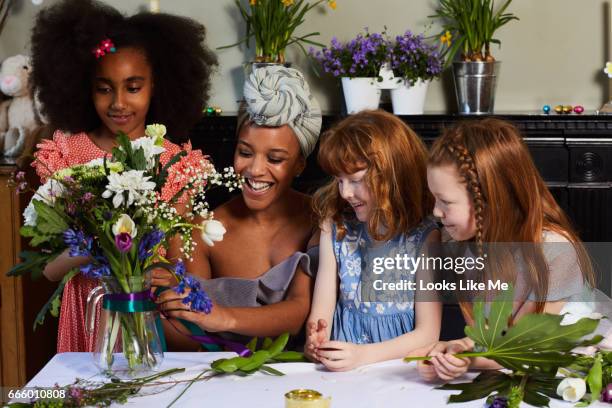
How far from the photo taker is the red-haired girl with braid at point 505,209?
75.9 inches

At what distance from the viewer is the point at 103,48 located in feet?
7.79

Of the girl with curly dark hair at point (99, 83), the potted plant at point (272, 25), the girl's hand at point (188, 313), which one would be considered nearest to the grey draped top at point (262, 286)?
the girl's hand at point (188, 313)

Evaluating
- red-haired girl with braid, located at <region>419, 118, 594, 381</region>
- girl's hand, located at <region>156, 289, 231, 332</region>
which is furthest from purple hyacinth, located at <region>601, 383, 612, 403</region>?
girl's hand, located at <region>156, 289, 231, 332</region>

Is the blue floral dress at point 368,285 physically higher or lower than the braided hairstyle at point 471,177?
lower

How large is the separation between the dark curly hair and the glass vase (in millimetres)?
924

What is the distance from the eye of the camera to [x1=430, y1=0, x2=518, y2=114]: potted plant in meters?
3.27

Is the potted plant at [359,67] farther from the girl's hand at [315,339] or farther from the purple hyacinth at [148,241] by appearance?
the purple hyacinth at [148,241]

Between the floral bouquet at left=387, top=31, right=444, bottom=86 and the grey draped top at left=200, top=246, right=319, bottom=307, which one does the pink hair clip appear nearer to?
the grey draped top at left=200, top=246, right=319, bottom=307

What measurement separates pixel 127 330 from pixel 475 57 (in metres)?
2.02

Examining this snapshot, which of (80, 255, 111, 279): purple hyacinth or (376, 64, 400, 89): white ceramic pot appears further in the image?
(376, 64, 400, 89): white ceramic pot

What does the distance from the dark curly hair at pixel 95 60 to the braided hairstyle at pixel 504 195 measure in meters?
0.91

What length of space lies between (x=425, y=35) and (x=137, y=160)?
206cm

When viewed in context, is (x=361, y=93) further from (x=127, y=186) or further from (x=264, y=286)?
(x=127, y=186)

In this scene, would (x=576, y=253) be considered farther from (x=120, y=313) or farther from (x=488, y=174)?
(x=120, y=313)
